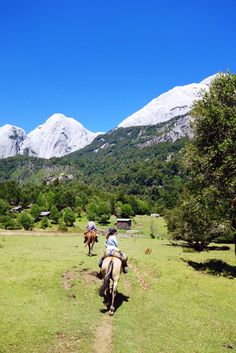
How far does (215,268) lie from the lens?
3478cm

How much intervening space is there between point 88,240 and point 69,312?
15.3 m

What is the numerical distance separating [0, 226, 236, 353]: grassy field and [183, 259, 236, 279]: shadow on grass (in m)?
0.55

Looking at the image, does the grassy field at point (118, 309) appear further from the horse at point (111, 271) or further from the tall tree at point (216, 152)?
the tall tree at point (216, 152)

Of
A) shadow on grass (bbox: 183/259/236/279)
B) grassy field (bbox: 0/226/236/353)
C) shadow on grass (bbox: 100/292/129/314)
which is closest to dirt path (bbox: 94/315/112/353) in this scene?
grassy field (bbox: 0/226/236/353)

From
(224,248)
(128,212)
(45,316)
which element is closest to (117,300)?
(45,316)

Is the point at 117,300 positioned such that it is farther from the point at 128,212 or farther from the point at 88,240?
the point at 128,212

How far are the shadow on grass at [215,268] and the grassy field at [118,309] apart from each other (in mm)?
549

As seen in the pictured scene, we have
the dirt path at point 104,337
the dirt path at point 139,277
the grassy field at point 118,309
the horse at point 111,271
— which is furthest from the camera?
the dirt path at point 139,277

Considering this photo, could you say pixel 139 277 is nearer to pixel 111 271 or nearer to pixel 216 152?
pixel 111 271

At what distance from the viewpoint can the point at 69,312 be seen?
788 inches

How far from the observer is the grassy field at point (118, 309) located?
16638 millimetres

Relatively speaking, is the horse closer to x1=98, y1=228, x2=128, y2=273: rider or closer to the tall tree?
x1=98, y1=228, x2=128, y2=273: rider

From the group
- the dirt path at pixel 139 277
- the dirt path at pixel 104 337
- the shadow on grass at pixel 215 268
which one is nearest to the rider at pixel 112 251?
the dirt path at pixel 104 337

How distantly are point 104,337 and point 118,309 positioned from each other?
443 cm
